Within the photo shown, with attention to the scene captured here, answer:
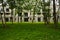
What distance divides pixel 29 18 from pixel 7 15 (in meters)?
12.4

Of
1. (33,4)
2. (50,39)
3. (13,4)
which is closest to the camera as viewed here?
(50,39)

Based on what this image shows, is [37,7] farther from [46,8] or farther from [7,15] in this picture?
[7,15]

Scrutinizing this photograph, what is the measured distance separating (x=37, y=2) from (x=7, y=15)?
167ft

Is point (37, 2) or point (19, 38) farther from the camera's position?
point (37, 2)

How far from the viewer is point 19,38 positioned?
28.4 metres

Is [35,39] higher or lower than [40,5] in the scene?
lower

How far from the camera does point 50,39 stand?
27469 millimetres

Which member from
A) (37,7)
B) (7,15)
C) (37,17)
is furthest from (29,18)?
(37,7)

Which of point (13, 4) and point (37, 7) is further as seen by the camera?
point (37, 7)

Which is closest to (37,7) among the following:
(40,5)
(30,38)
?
(40,5)

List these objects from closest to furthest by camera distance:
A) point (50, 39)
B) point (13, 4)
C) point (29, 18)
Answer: point (50, 39)
point (13, 4)
point (29, 18)

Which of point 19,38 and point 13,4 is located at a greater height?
point 13,4

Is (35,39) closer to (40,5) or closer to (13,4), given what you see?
(13,4)

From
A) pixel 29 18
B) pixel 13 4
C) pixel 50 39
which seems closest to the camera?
pixel 50 39
